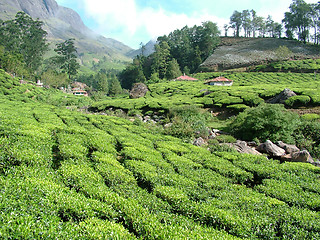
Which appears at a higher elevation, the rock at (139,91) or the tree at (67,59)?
the tree at (67,59)

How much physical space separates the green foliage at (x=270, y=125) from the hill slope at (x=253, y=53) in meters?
57.7

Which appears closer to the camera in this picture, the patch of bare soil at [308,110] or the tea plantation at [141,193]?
the tea plantation at [141,193]

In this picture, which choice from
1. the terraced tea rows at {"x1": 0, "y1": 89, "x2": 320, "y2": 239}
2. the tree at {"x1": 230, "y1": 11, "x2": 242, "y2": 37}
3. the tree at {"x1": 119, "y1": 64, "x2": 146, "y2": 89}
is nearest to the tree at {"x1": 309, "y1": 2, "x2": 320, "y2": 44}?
the tree at {"x1": 230, "y1": 11, "x2": 242, "y2": 37}

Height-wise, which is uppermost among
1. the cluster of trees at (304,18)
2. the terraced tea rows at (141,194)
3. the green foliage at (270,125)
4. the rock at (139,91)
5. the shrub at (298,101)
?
the cluster of trees at (304,18)

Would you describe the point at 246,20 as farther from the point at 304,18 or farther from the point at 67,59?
the point at 67,59

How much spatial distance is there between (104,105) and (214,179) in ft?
86.7

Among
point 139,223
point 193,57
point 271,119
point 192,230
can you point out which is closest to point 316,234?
point 192,230

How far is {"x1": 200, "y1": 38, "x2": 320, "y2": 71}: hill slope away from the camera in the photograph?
66812 millimetres

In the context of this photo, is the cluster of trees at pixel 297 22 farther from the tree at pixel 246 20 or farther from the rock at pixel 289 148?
the rock at pixel 289 148

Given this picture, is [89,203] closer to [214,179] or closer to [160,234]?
[160,234]

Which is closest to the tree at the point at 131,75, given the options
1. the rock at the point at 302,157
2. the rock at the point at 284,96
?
the rock at the point at 284,96

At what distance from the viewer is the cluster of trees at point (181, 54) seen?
3270 inches

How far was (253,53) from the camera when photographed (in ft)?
242

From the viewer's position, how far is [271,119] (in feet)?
48.4
